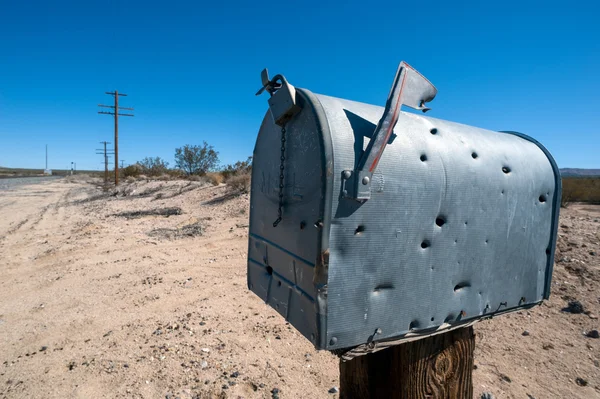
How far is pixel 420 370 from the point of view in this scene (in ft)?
4.14

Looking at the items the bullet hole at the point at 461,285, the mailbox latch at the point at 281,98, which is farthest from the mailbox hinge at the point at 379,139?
the bullet hole at the point at 461,285

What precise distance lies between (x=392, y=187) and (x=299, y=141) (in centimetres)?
32

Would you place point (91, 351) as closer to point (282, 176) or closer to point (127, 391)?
point (127, 391)

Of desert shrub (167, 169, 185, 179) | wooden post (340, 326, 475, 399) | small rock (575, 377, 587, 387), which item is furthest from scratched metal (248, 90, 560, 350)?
desert shrub (167, 169, 185, 179)

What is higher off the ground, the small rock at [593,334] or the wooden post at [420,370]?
the wooden post at [420,370]

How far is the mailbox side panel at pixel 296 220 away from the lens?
93cm

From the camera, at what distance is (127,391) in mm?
2367

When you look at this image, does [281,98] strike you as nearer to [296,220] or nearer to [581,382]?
[296,220]

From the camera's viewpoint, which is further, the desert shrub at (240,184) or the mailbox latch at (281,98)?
the desert shrub at (240,184)

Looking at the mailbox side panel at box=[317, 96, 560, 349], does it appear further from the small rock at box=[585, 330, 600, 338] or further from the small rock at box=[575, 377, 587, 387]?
the small rock at box=[585, 330, 600, 338]

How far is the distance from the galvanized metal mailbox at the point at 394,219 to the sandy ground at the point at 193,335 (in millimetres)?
1718

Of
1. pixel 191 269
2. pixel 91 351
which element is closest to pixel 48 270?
pixel 191 269

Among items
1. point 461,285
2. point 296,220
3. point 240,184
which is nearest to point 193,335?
point 296,220

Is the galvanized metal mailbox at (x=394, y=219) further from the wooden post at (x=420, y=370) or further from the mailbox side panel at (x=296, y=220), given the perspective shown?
the wooden post at (x=420, y=370)
